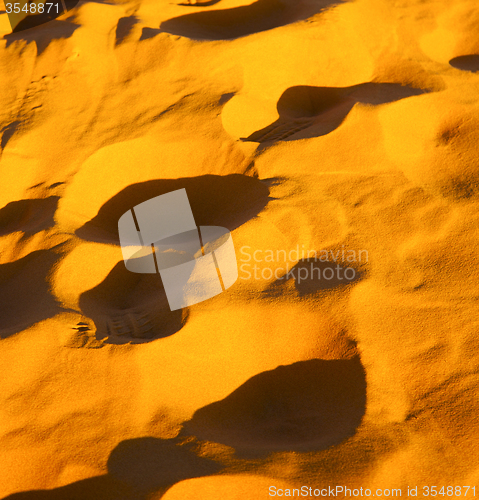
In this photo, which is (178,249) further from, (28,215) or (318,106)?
(318,106)

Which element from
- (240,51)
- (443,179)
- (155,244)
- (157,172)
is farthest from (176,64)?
(443,179)

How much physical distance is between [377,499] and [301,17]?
256 cm

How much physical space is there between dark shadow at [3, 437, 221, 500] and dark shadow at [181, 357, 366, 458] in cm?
8

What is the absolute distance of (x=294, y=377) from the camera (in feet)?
4.66

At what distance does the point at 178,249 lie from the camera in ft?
5.73

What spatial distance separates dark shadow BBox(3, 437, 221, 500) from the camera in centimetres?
121

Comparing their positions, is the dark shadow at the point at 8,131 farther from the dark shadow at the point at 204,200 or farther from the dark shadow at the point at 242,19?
the dark shadow at the point at 242,19

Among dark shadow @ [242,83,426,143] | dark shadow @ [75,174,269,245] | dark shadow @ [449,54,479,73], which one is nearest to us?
dark shadow @ [75,174,269,245]

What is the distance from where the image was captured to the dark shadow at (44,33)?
2.47 m
